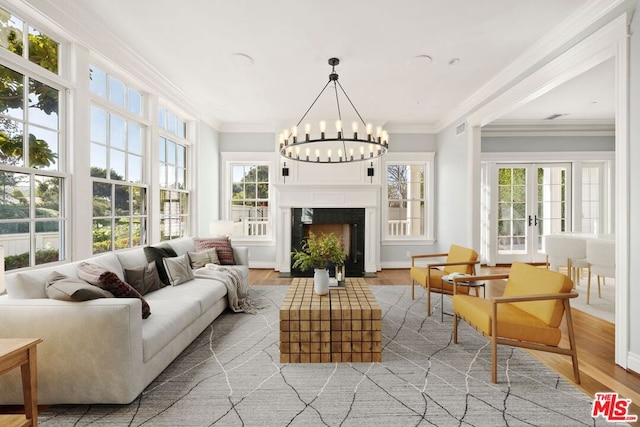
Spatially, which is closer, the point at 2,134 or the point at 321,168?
the point at 2,134

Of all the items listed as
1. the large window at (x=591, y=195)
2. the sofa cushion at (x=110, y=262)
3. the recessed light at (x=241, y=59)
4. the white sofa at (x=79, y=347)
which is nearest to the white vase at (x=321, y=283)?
the white sofa at (x=79, y=347)

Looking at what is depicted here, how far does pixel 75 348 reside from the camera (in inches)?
72.9

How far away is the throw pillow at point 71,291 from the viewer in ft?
6.20

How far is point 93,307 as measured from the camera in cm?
187

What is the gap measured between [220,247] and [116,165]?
5.27ft

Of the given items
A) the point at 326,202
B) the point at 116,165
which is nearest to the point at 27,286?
the point at 116,165

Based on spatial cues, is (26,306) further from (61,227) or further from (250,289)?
(250,289)

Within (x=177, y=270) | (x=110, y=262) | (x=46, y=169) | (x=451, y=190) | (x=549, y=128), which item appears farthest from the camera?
(x=549, y=128)

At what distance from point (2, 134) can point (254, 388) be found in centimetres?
262

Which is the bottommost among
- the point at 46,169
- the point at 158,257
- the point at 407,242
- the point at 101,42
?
the point at 407,242

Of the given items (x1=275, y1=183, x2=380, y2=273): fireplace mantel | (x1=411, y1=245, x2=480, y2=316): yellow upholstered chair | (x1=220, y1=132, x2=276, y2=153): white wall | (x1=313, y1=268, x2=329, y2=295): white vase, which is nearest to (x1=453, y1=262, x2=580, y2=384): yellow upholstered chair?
(x1=411, y1=245, x2=480, y2=316): yellow upholstered chair

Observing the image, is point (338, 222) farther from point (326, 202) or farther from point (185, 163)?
point (185, 163)

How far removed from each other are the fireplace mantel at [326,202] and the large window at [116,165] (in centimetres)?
247

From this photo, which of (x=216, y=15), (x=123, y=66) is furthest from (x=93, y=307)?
(x=123, y=66)
